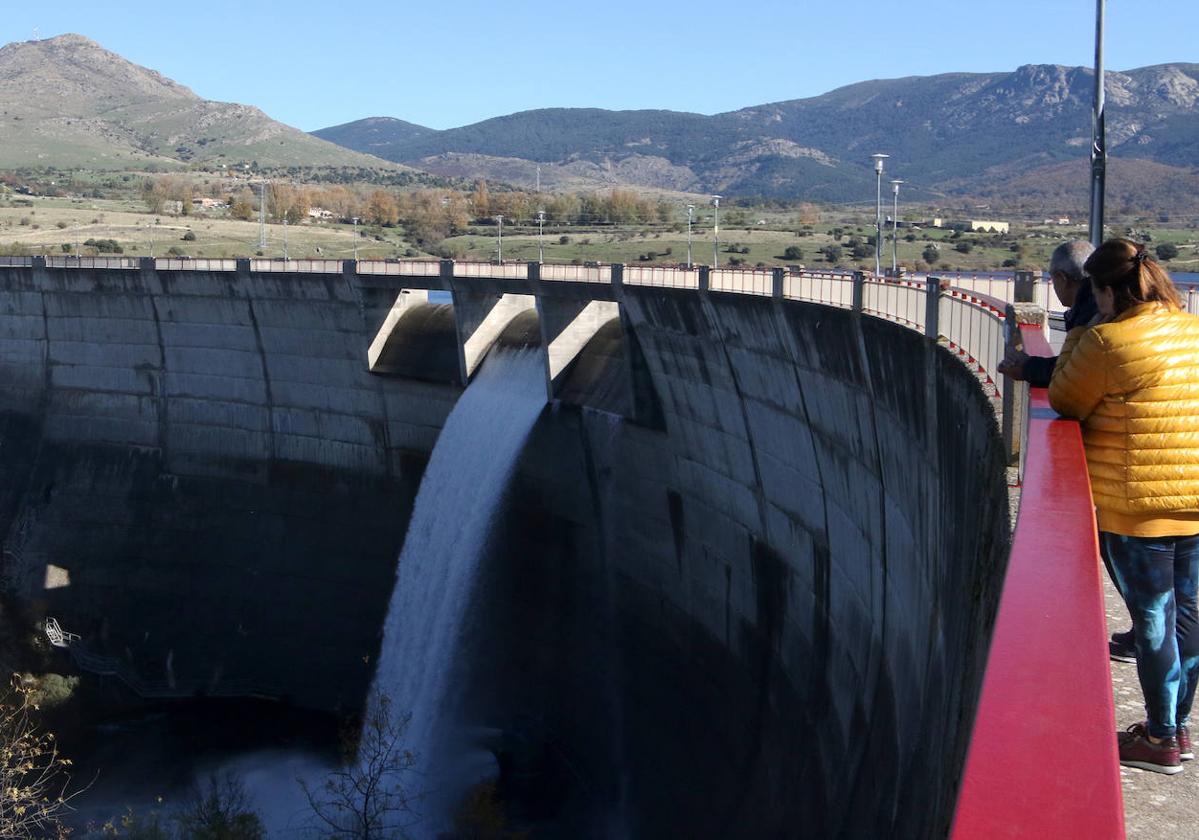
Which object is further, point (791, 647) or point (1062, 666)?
point (791, 647)

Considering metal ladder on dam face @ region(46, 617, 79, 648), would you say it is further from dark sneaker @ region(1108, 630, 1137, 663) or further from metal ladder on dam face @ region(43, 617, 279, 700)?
dark sneaker @ region(1108, 630, 1137, 663)

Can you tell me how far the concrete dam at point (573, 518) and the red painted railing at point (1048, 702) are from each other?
7.60ft

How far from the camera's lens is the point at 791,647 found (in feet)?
69.2

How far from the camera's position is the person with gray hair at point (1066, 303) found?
6047mm

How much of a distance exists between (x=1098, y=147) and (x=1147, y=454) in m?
13.3

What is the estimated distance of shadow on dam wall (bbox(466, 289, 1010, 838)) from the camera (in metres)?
12.5

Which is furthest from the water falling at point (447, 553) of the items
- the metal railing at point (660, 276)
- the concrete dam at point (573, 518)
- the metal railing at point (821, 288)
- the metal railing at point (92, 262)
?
the metal railing at point (92, 262)

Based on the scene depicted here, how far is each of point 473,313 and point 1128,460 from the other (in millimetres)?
29172

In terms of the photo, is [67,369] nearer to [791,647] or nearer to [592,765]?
[592,765]

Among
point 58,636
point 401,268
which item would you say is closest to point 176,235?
point 58,636

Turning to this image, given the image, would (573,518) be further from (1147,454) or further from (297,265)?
(1147,454)

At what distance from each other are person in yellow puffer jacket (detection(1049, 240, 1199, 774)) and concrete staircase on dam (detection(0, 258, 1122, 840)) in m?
15.3

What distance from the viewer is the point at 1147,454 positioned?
510cm

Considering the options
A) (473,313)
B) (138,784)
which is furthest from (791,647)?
(138,784)
